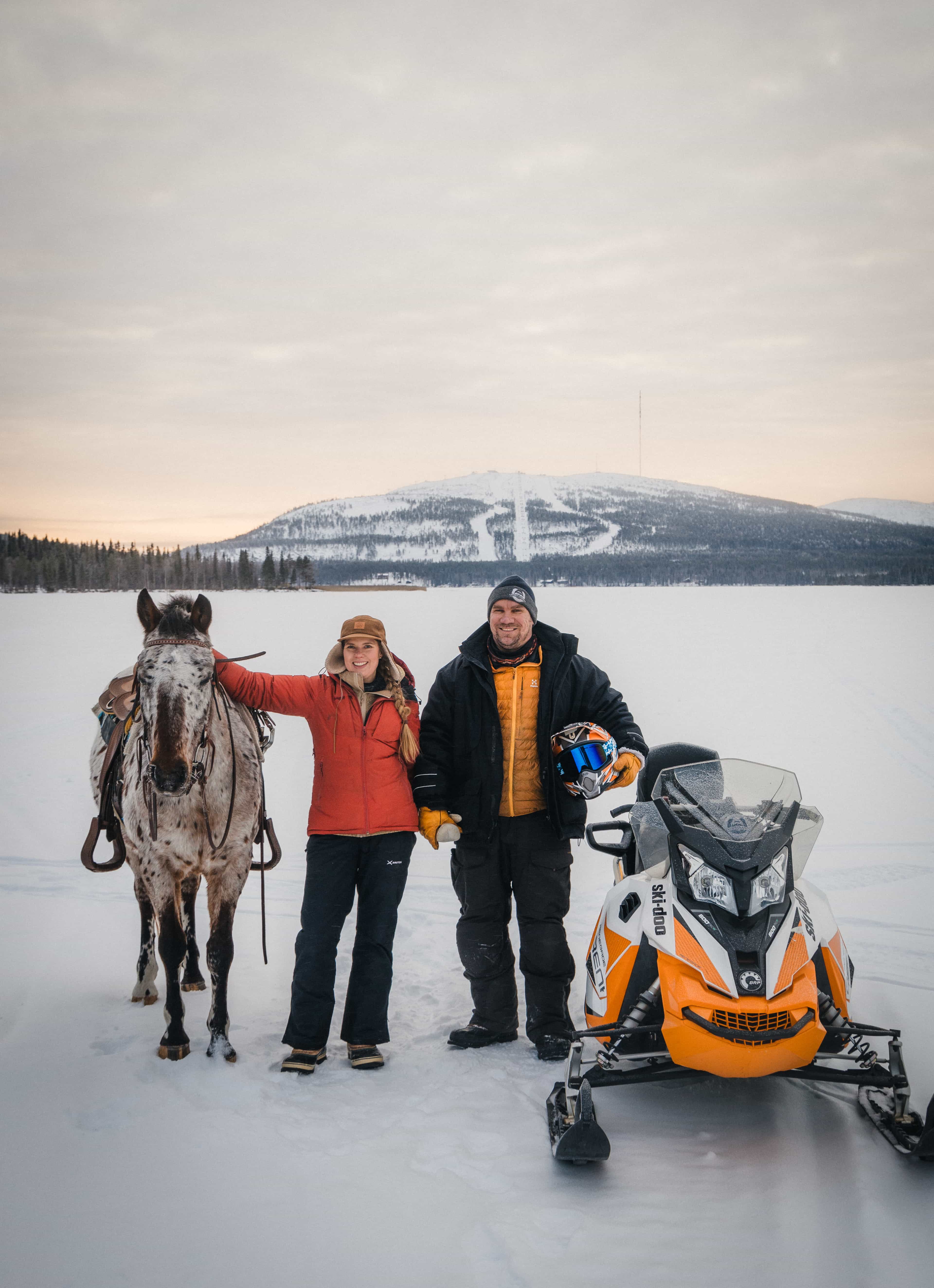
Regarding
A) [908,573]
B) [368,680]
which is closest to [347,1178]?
[368,680]

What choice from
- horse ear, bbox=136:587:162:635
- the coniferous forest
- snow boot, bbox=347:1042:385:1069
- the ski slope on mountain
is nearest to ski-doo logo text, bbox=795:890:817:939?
snow boot, bbox=347:1042:385:1069

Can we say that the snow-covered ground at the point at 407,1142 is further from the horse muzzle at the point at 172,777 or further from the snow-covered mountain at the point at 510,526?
the snow-covered mountain at the point at 510,526

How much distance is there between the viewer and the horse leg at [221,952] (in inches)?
141

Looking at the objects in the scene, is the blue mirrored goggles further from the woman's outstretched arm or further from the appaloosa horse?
the appaloosa horse

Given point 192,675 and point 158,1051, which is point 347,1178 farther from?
point 192,675

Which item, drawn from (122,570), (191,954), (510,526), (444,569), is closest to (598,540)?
(510,526)

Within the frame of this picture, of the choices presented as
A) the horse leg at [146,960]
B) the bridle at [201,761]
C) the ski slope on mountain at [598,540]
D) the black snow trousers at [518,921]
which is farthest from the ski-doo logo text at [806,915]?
the ski slope on mountain at [598,540]

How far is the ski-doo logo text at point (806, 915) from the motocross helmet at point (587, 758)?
85 centimetres

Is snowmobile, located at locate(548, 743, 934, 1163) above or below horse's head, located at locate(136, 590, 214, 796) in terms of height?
below

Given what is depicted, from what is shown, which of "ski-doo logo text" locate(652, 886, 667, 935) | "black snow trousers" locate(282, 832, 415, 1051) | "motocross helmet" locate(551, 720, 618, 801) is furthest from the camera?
"black snow trousers" locate(282, 832, 415, 1051)

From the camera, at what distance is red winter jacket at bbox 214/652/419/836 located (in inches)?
142

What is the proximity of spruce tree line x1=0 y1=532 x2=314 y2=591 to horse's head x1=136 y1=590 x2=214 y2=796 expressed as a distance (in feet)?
191

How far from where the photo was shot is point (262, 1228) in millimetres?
2498

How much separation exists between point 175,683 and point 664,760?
2108 millimetres
